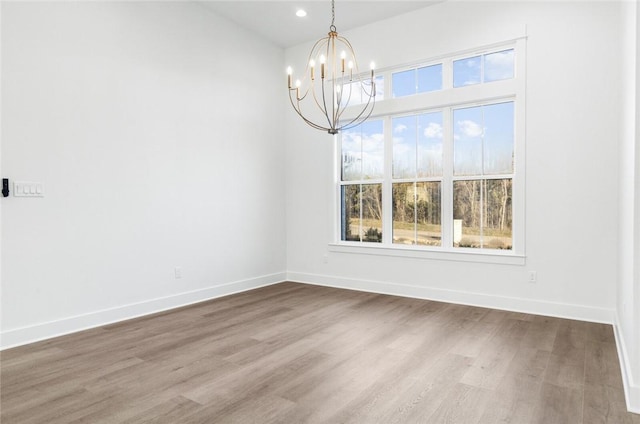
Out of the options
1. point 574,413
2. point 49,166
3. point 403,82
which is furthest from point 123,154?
point 574,413

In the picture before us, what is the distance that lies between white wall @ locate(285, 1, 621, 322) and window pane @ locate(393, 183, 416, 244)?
39 centimetres

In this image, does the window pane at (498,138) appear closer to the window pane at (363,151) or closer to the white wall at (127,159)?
the window pane at (363,151)

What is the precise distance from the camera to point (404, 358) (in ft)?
9.43

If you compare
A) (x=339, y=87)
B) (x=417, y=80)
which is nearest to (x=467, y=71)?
(x=417, y=80)

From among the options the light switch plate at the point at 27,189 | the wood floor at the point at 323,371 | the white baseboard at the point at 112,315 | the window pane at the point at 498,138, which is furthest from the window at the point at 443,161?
the light switch plate at the point at 27,189

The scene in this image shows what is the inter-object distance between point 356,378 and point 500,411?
864 mm

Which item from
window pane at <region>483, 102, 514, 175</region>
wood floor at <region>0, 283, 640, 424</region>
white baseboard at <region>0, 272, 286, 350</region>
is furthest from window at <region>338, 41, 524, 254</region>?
white baseboard at <region>0, 272, 286, 350</region>

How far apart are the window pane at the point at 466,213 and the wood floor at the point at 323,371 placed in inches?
34.3

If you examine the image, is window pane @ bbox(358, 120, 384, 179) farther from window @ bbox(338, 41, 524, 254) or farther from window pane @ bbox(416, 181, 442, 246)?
window pane @ bbox(416, 181, 442, 246)

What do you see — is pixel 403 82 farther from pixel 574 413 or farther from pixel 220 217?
pixel 574 413

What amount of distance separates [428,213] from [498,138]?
3.84 feet

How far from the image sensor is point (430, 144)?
4777 mm

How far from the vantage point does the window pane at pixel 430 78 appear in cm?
468

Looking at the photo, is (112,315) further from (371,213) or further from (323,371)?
(371,213)
